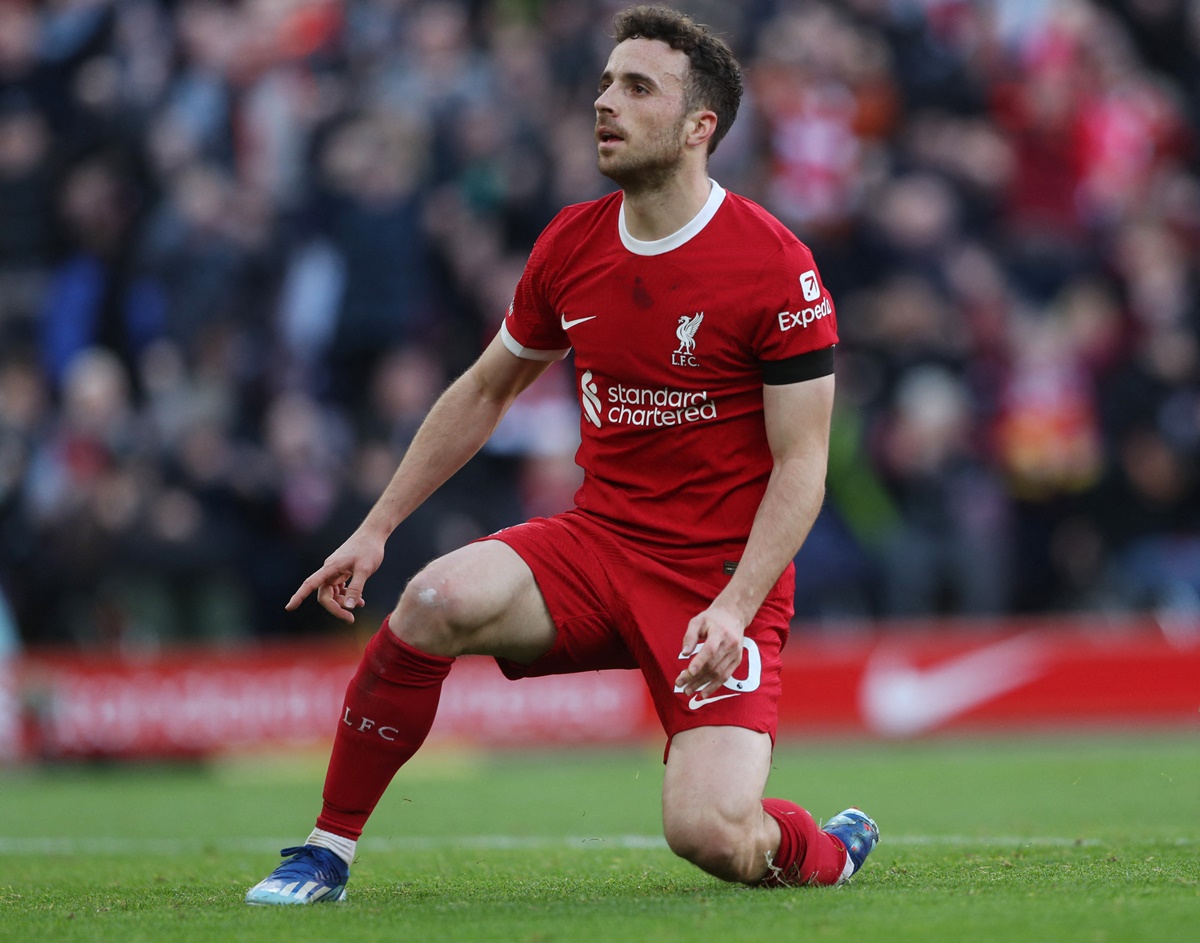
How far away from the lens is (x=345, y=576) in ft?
17.1

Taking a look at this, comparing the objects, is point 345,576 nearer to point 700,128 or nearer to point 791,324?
point 791,324

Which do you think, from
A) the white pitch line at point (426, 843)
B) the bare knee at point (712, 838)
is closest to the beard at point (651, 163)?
the bare knee at point (712, 838)

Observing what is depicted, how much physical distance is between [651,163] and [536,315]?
636 millimetres

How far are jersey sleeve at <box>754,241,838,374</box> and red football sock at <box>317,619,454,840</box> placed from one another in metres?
1.28

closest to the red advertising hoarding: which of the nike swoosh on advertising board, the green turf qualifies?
the nike swoosh on advertising board

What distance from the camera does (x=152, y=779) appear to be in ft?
38.0

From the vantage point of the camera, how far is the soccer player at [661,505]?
501cm

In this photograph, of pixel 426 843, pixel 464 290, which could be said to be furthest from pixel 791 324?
pixel 464 290

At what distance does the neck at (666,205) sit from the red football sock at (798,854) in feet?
5.62

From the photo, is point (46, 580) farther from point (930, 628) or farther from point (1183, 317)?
point (1183, 317)

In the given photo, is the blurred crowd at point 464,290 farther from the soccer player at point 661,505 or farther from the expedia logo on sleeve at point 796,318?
the expedia logo on sleeve at point 796,318

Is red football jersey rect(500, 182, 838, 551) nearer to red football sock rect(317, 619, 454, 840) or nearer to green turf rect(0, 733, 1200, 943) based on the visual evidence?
red football sock rect(317, 619, 454, 840)

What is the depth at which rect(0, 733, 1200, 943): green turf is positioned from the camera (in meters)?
4.36

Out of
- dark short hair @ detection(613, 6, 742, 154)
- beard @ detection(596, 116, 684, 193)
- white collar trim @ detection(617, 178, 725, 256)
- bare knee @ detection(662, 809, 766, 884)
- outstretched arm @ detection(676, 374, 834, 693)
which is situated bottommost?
bare knee @ detection(662, 809, 766, 884)
